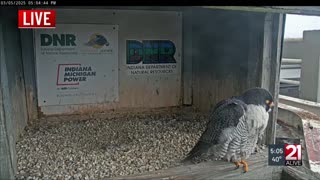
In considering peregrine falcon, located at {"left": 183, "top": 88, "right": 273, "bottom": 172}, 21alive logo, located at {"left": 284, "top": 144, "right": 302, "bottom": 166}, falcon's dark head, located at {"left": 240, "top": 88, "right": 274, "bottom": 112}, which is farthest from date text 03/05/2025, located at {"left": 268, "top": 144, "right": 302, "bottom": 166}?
falcon's dark head, located at {"left": 240, "top": 88, "right": 274, "bottom": 112}

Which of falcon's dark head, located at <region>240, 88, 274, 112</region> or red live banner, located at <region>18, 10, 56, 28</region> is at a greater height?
red live banner, located at <region>18, 10, 56, 28</region>

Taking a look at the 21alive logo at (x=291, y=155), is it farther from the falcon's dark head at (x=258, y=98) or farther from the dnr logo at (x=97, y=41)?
the dnr logo at (x=97, y=41)

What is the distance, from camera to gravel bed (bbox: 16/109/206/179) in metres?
1.80

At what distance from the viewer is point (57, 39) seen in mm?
2613

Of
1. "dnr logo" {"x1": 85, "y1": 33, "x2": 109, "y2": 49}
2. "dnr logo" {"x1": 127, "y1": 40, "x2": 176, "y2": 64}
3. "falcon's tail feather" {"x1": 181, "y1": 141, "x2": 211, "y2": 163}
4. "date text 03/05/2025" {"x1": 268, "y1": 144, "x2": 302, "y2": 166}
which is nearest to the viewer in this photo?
"falcon's tail feather" {"x1": 181, "y1": 141, "x2": 211, "y2": 163}

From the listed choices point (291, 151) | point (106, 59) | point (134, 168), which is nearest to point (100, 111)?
point (106, 59)

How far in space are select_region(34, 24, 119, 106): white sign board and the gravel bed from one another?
0.19 metres

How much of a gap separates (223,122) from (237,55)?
1036mm

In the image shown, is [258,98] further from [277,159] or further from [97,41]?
[97,41]

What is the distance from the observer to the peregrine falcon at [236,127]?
5.61 ft

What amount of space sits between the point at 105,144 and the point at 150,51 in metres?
1.04

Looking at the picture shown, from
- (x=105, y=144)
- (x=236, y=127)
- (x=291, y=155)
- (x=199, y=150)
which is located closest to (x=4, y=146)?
(x=105, y=144)

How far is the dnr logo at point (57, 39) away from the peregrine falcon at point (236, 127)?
1.43 metres

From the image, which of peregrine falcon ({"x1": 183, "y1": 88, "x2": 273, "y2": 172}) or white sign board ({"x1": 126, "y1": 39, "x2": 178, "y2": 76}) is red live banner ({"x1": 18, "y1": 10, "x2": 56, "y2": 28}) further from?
white sign board ({"x1": 126, "y1": 39, "x2": 178, "y2": 76})
